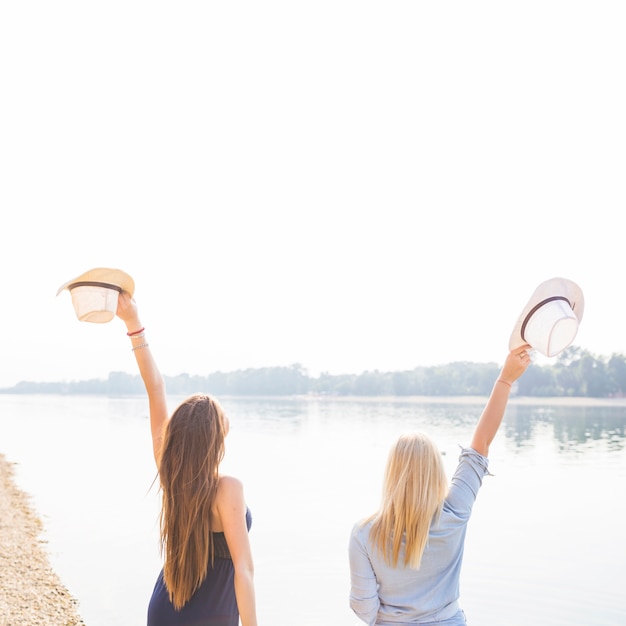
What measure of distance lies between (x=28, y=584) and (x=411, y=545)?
20.6 ft

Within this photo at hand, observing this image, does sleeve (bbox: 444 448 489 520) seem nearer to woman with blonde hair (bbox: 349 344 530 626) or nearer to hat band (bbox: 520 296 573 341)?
woman with blonde hair (bbox: 349 344 530 626)

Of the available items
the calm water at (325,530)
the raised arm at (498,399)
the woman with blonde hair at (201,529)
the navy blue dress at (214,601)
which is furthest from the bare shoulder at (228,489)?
the raised arm at (498,399)

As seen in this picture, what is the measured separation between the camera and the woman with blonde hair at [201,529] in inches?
86.4

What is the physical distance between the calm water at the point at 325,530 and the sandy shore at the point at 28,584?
363 mm

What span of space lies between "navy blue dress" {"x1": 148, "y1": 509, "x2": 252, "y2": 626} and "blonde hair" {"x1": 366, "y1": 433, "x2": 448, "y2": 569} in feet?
1.42

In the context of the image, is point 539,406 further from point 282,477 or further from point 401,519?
point 401,519

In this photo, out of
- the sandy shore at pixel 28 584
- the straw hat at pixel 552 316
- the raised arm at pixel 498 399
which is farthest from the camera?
the sandy shore at pixel 28 584

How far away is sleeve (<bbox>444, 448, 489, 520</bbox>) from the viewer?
2.39 meters

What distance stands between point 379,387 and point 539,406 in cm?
3026

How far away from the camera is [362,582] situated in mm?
2338

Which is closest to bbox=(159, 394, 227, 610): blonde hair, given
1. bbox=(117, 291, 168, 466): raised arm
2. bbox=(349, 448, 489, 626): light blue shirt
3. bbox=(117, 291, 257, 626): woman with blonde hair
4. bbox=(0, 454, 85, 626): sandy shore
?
bbox=(117, 291, 257, 626): woman with blonde hair

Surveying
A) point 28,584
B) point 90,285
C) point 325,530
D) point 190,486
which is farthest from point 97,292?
point 325,530

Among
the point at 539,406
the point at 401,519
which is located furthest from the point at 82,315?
the point at 539,406

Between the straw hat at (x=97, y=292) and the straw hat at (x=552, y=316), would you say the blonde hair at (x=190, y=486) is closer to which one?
the straw hat at (x=97, y=292)
